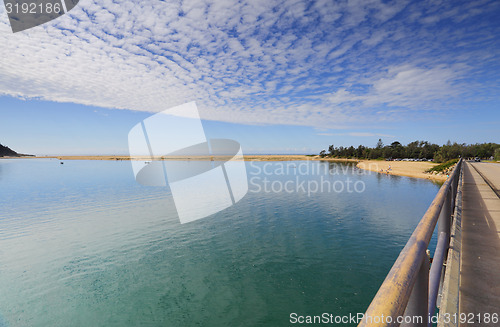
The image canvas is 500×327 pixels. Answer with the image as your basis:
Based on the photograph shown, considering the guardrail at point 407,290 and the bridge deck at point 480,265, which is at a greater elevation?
the guardrail at point 407,290

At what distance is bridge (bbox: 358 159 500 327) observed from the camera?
1.07m

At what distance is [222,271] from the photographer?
12258 millimetres

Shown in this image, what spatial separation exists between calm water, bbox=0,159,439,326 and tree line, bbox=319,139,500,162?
351ft

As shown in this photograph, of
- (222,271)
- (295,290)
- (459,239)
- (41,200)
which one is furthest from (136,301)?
(41,200)

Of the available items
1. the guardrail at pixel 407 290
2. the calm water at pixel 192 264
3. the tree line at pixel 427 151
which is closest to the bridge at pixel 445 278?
the guardrail at pixel 407 290

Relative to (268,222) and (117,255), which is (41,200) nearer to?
(117,255)

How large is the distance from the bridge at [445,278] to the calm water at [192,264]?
21.2 feet

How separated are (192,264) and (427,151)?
15694cm

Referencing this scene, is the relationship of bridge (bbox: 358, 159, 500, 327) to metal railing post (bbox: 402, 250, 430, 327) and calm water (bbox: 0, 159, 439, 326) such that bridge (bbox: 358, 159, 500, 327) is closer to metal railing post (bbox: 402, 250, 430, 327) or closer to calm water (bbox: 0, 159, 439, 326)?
metal railing post (bbox: 402, 250, 430, 327)

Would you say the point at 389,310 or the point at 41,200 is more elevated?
the point at 389,310

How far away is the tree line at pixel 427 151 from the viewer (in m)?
106

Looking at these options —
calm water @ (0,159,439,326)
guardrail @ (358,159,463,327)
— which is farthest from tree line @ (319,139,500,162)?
guardrail @ (358,159,463,327)

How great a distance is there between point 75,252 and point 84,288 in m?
5.01

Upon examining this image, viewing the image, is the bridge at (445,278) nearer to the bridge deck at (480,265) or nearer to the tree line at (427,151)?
the bridge deck at (480,265)
